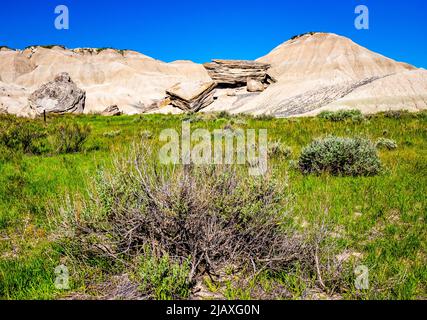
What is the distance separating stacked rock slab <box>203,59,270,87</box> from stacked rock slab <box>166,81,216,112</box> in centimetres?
316

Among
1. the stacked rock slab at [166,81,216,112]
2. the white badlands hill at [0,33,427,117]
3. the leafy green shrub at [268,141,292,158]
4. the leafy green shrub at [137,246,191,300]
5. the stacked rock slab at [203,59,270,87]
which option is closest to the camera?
the leafy green shrub at [137,246,191,300]

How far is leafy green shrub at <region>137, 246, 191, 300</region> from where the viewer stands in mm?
3201

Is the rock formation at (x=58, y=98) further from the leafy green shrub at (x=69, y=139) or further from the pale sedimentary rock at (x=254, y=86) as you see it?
the leafy green shrub at (x=69, y=139)

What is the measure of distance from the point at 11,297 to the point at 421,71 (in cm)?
3540

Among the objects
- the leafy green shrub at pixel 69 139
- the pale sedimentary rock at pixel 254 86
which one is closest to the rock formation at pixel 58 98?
the pale sedimentary rock at pixel 254 86

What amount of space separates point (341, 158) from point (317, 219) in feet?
11.3

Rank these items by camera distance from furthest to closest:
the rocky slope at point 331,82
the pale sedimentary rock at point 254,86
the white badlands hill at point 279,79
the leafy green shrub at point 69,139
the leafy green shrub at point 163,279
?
the pale sedimentary rock at point 254,86 < the white badlands hill at point 279,79 < the rocky slope at point 331,82 < the leafy green shrub at point 69,139 < the leafy green shrub at point 163,279

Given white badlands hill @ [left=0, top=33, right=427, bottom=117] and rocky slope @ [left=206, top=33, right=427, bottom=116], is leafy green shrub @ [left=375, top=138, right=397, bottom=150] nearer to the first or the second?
white badlands hill @ [left=0, top=33, right=427, bottom=117]

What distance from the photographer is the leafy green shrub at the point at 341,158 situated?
288 inches

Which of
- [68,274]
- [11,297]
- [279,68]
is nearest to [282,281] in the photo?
[68,274]

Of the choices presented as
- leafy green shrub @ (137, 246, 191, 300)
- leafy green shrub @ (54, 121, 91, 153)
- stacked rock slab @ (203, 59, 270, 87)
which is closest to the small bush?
leafy green shrub @ (137, 246, 191, 300)

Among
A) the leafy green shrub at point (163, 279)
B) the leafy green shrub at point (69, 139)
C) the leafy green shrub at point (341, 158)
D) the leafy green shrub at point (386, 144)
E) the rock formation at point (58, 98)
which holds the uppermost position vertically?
the rock formation at point (58, 98)

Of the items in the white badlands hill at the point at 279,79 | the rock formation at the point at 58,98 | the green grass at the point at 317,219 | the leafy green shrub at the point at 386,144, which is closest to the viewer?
the green grass at the point at 317,219

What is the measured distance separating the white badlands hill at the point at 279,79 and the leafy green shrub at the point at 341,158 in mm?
18995
